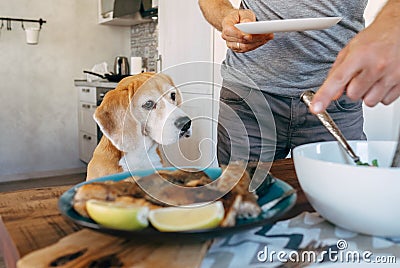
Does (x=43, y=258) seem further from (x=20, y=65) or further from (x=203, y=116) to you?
(x=20, y=65)

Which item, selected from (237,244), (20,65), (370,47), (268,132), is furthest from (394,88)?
(20,65)

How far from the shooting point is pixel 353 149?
0.76 metres

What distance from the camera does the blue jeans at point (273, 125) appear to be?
1185 mm

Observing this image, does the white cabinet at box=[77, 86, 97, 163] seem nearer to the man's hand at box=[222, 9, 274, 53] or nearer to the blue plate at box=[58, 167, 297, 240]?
the man's hand at box=[222, 9, 274, 53]

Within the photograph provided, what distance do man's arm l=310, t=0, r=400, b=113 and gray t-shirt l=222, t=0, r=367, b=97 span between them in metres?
0.61

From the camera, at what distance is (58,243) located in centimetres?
50

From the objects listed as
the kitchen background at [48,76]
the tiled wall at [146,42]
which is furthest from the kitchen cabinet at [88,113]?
the tiled wall at [146,42]

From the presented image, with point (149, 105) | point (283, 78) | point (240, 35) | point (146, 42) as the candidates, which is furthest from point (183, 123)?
point (146, 42)

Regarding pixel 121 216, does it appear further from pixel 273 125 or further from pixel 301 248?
pixel 273 125

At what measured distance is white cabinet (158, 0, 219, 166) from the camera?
0.86 m

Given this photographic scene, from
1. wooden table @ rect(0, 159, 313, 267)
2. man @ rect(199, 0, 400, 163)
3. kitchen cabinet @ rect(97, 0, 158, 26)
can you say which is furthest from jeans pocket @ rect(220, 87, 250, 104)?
kitchen cabinet @ rect(97, 0, 158, 26)

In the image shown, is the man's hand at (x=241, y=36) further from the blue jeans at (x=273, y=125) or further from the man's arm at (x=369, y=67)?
the man's arm at (x=369, y=67)

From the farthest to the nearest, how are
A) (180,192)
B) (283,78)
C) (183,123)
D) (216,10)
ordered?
(216,10)
(283,78)
(183,123)
(180,192)

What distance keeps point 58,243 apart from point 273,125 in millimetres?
805
